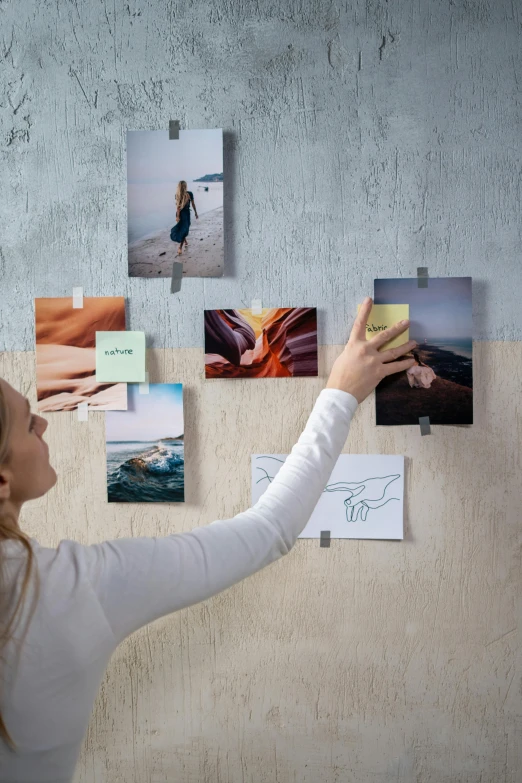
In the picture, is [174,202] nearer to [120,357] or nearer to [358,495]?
[120,357]

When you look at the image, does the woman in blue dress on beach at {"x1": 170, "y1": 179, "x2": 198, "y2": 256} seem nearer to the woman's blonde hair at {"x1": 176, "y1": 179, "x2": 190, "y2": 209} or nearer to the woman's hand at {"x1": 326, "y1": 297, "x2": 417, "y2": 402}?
the woman's blonde hair at {"x1": 176, "y1": 179, "x2": 190, "y2": 209}

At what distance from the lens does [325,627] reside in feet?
4.01

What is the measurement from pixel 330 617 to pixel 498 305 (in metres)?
0.72

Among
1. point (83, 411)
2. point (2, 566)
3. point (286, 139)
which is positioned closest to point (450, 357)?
point (286, 139)

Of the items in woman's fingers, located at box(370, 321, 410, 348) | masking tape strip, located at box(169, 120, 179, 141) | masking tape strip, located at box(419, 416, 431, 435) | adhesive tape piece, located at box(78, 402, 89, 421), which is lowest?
masking tape strip, located at box(419, 416, 431, 435)

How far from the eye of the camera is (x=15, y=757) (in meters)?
0.76

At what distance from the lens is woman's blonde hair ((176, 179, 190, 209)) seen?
121cm

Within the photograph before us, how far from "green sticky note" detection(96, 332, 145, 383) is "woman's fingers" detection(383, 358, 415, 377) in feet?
1.62

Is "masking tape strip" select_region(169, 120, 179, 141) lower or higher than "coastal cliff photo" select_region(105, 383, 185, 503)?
higher

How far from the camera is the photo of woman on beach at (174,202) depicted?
1.21m

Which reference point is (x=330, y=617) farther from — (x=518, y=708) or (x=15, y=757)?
(x=15, y=757)

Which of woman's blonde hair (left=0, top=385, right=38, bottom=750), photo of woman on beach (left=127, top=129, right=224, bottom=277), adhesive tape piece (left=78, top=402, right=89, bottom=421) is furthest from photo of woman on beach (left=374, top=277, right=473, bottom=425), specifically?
woman's blonde hair (left=0, top=385, right=38, bottom=750)

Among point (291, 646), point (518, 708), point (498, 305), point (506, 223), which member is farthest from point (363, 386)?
point (518, 708)

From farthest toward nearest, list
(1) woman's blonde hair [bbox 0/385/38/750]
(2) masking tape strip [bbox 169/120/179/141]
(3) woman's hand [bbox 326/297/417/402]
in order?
(2) masking tape strip [bbox 169/120/179/141] < (3) woman's hand [bbox 326/297/417/402] < (1) woman's blonde hair [bbox 0/385/38/750]
